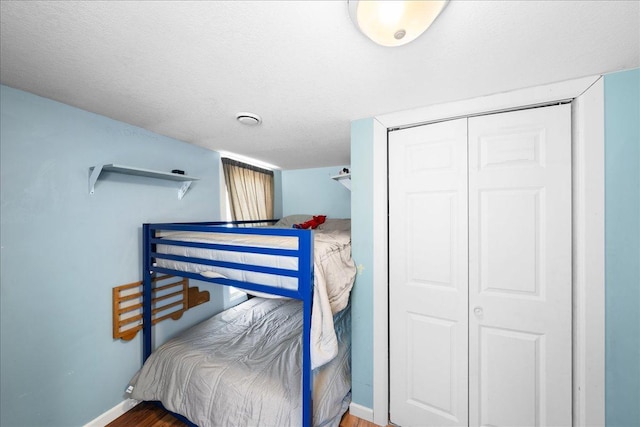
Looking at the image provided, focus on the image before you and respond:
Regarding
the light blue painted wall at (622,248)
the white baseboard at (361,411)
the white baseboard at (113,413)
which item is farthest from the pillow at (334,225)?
the white baseboard at (113,413)

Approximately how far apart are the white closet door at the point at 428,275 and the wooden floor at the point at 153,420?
0.30 m

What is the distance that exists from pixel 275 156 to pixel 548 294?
273 centimetres

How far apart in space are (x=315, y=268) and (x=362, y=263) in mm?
533

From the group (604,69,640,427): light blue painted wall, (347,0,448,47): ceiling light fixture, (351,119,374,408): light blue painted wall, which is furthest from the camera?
(351,119,374,408): light blue painted wall

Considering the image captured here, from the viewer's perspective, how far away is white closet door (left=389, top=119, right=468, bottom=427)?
1473 millimetres

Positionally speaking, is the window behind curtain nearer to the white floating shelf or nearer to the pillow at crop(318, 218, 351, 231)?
the pillow at crop(318, 218, 351, 231)

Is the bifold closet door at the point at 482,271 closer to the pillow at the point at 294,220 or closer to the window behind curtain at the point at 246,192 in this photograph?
the pillow at the point at 294,220

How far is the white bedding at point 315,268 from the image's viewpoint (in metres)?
1.31

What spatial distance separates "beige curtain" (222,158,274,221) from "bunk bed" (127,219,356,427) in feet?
3.40

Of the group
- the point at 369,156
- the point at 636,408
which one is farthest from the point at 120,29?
the point at 636,408

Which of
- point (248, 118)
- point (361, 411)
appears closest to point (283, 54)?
point (248, 118)

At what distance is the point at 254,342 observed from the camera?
1.96m

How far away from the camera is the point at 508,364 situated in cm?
138

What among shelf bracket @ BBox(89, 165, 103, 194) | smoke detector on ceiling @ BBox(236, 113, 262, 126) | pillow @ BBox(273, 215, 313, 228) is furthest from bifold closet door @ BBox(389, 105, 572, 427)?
shelf bracket @ BBox(89, 165, 103, 194)
